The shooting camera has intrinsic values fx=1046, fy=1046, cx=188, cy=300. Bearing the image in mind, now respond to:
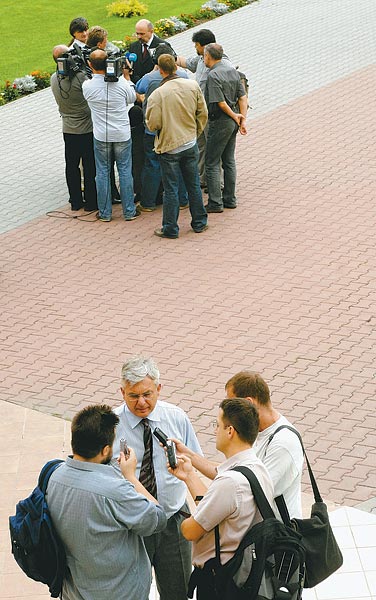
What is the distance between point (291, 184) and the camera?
1336cm

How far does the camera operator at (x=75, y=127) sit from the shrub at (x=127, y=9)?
492 inches

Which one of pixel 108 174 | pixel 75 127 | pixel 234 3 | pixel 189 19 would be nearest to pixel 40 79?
pixel 189 19

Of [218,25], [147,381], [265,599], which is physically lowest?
[218,25]

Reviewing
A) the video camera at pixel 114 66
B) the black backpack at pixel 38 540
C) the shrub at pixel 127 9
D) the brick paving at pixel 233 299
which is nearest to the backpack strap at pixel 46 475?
the black backpack at pixel 38 540

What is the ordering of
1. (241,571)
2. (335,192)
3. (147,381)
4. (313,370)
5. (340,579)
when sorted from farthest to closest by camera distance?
Answer: (335,192), (313,370), (340,579), (147,381), (241,571)

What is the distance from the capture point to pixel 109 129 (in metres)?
12.0

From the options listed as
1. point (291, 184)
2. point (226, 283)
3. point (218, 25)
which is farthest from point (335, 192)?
point (218, 25)

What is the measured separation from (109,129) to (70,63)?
0.93 meters

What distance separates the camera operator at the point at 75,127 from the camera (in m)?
12.3

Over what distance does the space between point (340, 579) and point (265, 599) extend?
1993 mm

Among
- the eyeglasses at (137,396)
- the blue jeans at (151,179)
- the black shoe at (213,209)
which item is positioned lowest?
the black shoe at (213,209)

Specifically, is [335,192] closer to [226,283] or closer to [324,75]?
[226,283]

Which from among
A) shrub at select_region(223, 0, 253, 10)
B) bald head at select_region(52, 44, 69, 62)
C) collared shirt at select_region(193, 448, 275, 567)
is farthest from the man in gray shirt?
shrub at select_region(223, 0, 253, 10)

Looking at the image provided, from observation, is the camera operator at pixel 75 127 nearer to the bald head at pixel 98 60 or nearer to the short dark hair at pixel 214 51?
the bald head at pixel 98 60
